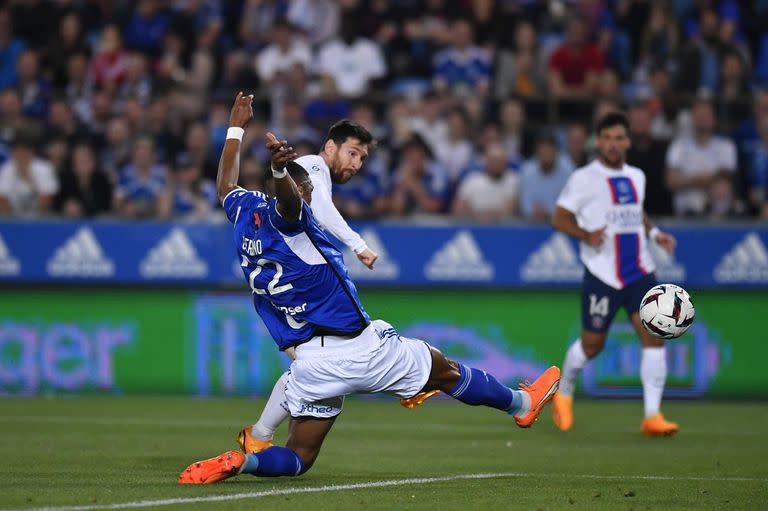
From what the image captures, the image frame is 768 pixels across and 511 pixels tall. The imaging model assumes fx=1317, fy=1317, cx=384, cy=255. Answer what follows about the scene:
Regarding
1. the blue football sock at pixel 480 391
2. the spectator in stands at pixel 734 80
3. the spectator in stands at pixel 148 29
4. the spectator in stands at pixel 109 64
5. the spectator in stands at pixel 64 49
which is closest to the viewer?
the blue football sock at pixel 480 391

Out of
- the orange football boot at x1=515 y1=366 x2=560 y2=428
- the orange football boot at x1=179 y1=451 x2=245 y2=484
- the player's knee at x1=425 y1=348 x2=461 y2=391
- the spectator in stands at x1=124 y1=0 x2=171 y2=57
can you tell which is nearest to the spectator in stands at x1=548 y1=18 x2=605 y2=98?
the spectator in stands at x1=124 y1=0 x2=171 y2=57

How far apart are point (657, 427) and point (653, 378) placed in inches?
18.3

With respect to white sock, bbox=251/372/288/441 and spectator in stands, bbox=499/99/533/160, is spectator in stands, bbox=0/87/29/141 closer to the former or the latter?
spectator in stands, bbox=499/99/533/160

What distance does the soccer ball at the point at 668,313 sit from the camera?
31.5 feet

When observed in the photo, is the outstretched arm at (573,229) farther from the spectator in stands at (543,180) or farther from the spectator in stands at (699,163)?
the spectator in stands at (699,163)

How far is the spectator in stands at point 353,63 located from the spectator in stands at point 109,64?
8.89 ft

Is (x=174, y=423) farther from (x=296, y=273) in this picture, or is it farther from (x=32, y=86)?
(x=32, y=86)

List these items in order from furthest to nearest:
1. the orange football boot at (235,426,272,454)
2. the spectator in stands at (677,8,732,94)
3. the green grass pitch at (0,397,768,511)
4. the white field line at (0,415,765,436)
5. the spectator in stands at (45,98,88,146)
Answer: the spectator in stands at (677,8,732,94)
the spectator in stands at (45,98,88,146)
the white field line at (0,415,765,436)
the orange football boot at (235,426,272,454)
the green grass pitch at (0,397,768,511)

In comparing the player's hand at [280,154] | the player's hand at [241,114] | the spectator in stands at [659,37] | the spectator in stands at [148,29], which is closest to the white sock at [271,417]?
the player's hand at [241,114]

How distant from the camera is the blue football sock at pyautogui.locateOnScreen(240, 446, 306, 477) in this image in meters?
7.47

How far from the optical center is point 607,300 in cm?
1125

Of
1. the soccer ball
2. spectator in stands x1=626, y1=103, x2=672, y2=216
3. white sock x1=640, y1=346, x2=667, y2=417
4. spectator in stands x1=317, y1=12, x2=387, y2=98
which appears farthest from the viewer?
spectator in stands x1=317, y1=12, x2=387, y2=98

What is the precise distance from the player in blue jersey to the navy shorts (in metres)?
3.54

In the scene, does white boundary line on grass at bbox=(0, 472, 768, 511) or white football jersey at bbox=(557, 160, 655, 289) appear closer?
white boundary line on grass at bbox=(0, 472, 768, 511)
